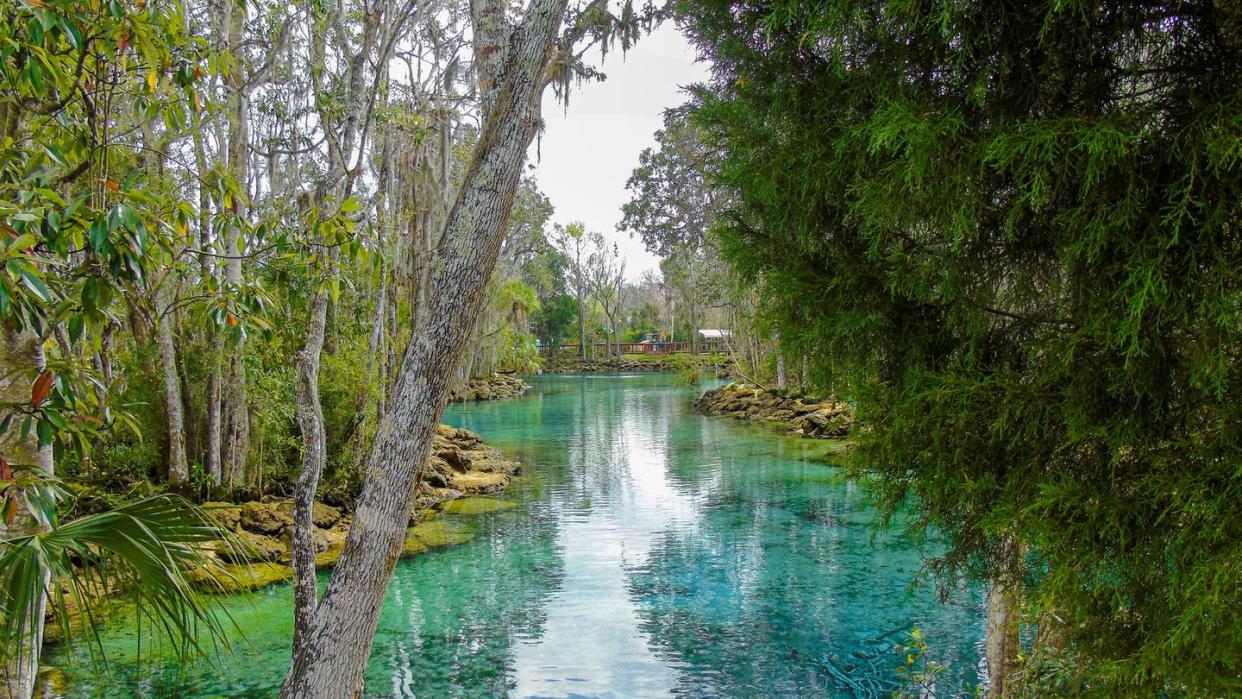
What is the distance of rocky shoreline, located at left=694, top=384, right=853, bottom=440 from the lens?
1772 centimetres

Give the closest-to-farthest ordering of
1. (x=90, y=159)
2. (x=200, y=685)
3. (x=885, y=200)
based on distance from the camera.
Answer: (x=885, y=200) → (x=90, y=159) → (x=200, y=685)

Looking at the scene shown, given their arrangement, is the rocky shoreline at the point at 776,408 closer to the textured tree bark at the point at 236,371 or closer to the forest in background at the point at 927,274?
the textured tree bark at the point at 236,371

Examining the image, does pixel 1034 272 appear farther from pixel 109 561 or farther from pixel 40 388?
pixel 40 388

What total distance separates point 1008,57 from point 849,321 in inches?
40.5

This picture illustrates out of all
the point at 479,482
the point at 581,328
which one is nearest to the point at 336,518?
the point at 479,482

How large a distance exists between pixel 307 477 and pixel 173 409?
4061 mm

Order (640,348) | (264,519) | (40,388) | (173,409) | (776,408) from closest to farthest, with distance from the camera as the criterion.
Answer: (40,388) < (173,409) < (264,519) < (776,408) < (640,348)

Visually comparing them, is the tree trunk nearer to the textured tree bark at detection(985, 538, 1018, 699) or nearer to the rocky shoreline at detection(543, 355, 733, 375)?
the textured tree bark at detection(985, 538, 1018, 699)

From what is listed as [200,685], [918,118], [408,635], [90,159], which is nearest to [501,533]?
[408,635]

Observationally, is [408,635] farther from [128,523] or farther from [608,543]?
[128,523]

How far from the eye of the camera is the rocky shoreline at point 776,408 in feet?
58.1

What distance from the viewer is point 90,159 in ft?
8.55

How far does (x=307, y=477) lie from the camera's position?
5.04 metres

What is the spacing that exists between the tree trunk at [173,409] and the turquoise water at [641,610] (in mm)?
1995
